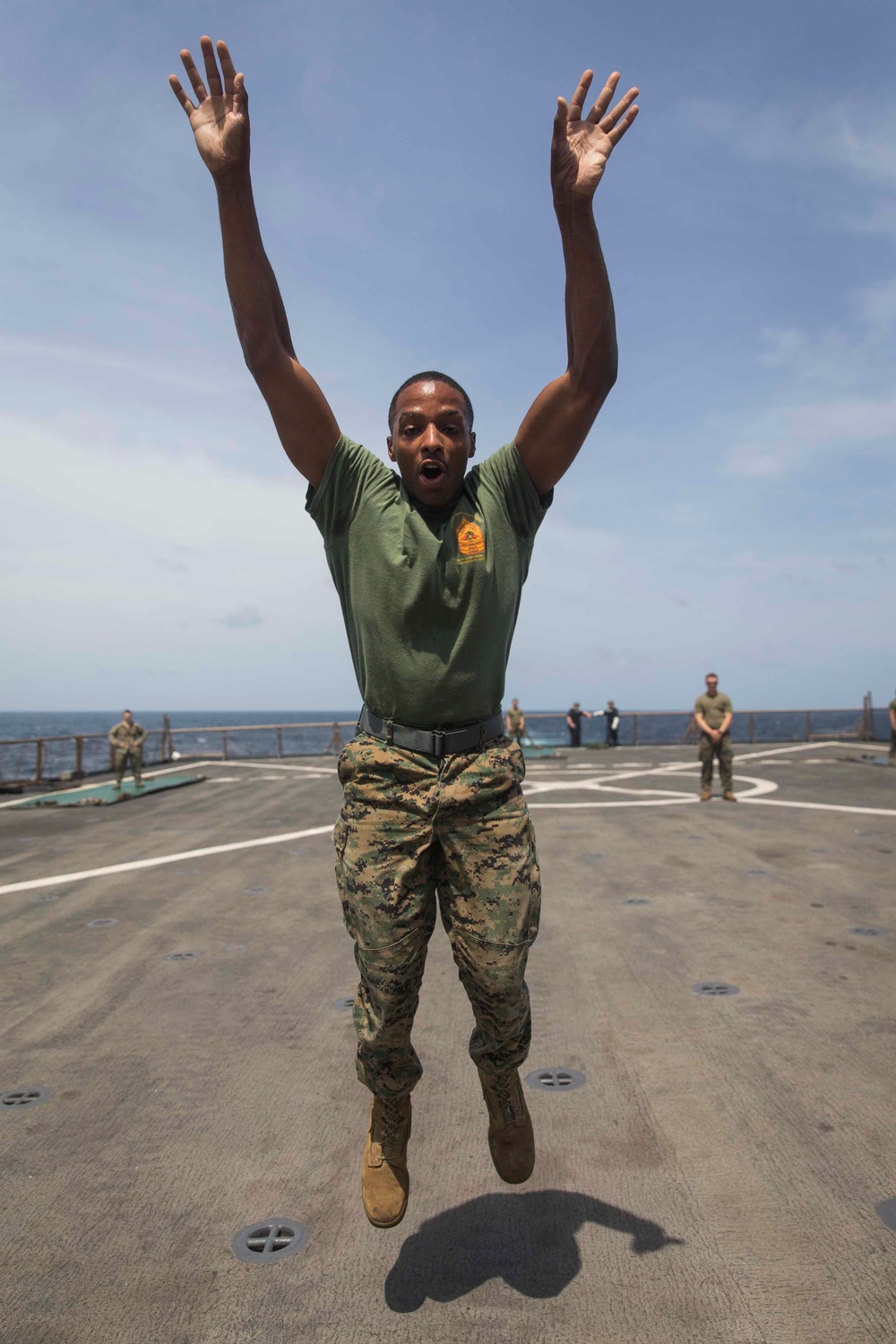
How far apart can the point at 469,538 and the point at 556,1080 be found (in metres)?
2.25

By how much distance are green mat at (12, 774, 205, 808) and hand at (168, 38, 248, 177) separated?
11752 mm

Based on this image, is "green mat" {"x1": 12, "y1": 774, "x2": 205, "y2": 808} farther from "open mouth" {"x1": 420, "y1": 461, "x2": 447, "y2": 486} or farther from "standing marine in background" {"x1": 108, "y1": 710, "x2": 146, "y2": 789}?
"open mouth" {"x1": 420, "y1": 461, "x2": 447, "y2": 486}

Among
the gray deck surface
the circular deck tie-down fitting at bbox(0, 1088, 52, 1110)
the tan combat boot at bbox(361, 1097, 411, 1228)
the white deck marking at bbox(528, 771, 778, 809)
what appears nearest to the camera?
the gray deck surface

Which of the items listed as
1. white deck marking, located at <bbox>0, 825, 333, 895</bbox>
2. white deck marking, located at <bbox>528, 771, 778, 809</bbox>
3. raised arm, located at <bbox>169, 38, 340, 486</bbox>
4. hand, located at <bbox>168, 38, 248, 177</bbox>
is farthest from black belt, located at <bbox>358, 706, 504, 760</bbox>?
white deck marking, located at <bbox>528, 771, 778, 809</bbox>

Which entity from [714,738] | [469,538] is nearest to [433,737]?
[469,538]

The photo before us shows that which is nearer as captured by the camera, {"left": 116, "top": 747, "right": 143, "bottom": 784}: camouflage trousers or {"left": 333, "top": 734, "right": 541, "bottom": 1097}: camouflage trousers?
{"left": 333, "top": 734, "right": 541, "bottom": 1097}: camouflage trousers

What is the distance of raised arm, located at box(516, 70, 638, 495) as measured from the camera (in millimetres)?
2137

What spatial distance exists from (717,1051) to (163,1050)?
7.79 feet

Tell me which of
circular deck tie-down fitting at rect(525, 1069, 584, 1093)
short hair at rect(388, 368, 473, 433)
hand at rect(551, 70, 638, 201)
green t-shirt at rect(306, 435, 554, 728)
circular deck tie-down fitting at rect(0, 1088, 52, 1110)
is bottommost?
circular deck tie-down fitting at rect(0, 1088, 52, 1110)

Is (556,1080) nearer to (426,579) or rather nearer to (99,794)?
(426,579)

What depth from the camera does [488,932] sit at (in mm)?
2139

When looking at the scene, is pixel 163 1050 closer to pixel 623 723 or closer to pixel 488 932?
pixel 488 932

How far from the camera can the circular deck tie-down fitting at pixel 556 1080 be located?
321 centimetres

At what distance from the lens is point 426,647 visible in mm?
2176
